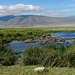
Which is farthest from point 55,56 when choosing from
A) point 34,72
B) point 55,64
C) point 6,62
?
point 34,72

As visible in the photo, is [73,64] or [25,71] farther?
[73,64]

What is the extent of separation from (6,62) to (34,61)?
2.55 metres

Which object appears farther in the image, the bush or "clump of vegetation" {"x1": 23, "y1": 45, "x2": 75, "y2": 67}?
the bush

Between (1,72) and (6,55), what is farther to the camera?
(6,55)

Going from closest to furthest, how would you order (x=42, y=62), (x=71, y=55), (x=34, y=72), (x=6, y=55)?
(x=34, y=72)
(x=42, y=62)
(x=71, y=55)
(x=6, y=55)

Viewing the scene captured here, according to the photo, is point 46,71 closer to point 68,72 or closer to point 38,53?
point 68,72

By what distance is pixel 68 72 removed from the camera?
41.2 ft

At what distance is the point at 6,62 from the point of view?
703 inches

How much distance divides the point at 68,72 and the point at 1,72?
3182 millimetres

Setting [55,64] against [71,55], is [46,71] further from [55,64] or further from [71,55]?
[71,55]

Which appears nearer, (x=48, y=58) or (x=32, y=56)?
(x=48, y=58)

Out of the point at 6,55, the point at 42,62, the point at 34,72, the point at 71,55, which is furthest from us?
the point at 6,55

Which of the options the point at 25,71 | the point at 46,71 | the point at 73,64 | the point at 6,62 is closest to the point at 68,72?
the point at 46,71

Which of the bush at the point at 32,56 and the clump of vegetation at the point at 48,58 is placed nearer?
the clump of vegetation at the point at 48,58
